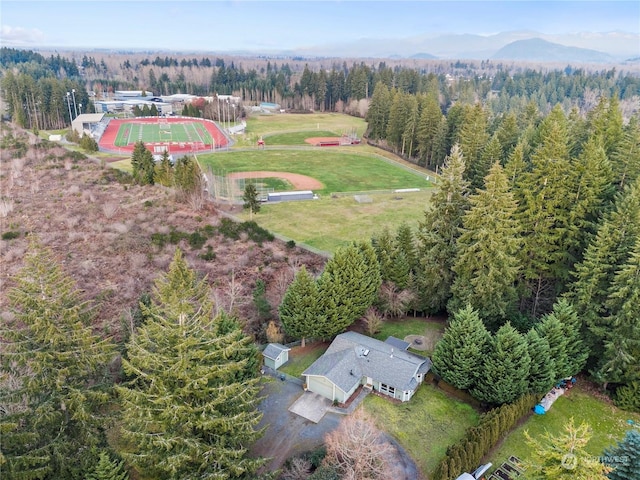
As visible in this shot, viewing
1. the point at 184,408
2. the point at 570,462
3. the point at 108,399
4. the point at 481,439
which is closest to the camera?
the point at 570,462

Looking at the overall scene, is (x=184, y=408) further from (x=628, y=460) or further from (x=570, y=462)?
(x=628, y=460)

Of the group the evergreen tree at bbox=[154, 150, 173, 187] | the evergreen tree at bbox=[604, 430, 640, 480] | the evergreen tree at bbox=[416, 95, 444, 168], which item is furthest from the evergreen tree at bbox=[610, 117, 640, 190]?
the evergreen tree at bbox=[154, 150, 173, 187]

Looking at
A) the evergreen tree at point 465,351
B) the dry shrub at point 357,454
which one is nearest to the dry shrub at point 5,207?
the dry shrub at point 357,454

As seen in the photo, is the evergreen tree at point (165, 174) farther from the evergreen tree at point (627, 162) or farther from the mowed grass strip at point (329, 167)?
the evergreen tree at point (627, 162)

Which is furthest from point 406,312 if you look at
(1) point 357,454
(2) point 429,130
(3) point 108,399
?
(2) point 429,130

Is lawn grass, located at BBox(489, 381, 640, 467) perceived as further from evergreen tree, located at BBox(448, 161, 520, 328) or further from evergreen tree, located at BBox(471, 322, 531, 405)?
evergreen tree, located at BBox(448, 161, 520, 328)

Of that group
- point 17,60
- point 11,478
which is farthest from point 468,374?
point 17,60
